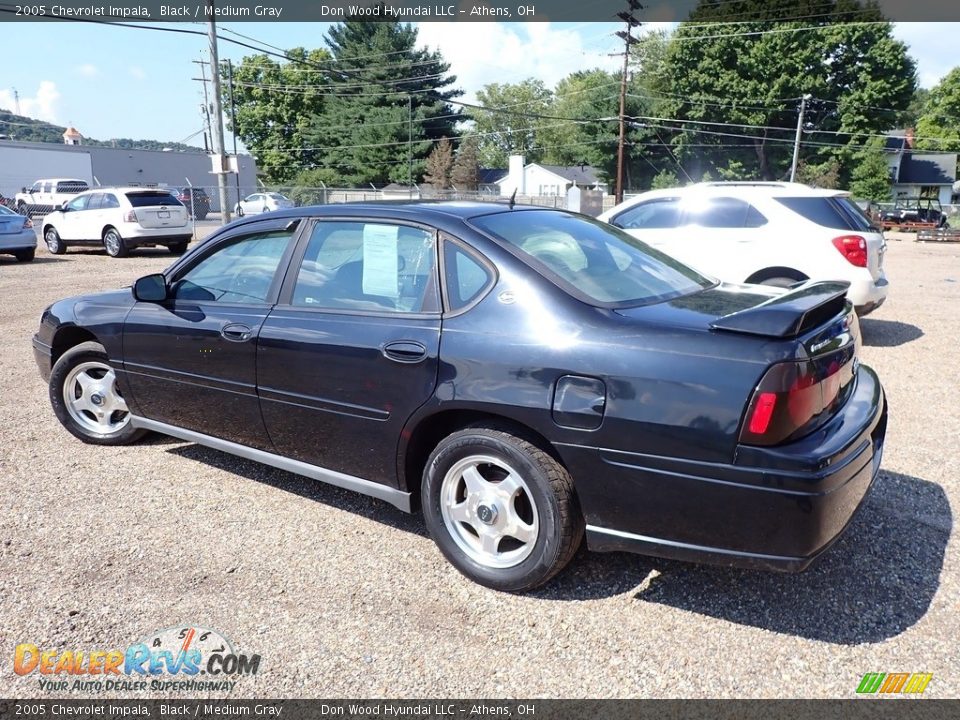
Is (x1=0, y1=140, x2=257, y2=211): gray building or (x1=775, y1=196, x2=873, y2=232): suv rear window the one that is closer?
(x1=775, y1=196, x2=873, y2=232): suv rear window

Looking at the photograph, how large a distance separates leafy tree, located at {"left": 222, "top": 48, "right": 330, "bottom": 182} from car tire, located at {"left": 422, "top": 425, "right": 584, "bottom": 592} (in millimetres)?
68699

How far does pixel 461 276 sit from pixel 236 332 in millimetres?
1290

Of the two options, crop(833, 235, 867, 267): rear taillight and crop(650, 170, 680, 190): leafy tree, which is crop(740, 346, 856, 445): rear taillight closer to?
crop(833, 235, 867, 267): rear taillight

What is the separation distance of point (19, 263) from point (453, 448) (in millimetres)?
16313

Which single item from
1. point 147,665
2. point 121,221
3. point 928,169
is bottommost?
point 147,665

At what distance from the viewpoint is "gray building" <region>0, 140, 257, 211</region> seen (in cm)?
4244

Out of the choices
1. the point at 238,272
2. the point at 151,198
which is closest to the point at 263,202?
the point at 151,198

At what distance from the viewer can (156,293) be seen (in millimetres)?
3957

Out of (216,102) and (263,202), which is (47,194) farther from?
(216,102)

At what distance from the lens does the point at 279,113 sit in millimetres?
68000

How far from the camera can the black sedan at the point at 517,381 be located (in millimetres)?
2445

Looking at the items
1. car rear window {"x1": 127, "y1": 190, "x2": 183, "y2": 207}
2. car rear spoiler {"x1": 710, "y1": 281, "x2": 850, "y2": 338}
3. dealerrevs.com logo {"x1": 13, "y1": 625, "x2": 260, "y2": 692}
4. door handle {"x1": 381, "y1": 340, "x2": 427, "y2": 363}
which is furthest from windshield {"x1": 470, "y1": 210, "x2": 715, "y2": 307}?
car rear window {"x1": 127, "y1": 190, "x2": 183, "y2": 207}

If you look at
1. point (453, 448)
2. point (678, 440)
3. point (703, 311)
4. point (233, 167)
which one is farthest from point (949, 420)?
point (233, 167)

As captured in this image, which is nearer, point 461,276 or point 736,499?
point 736,499
